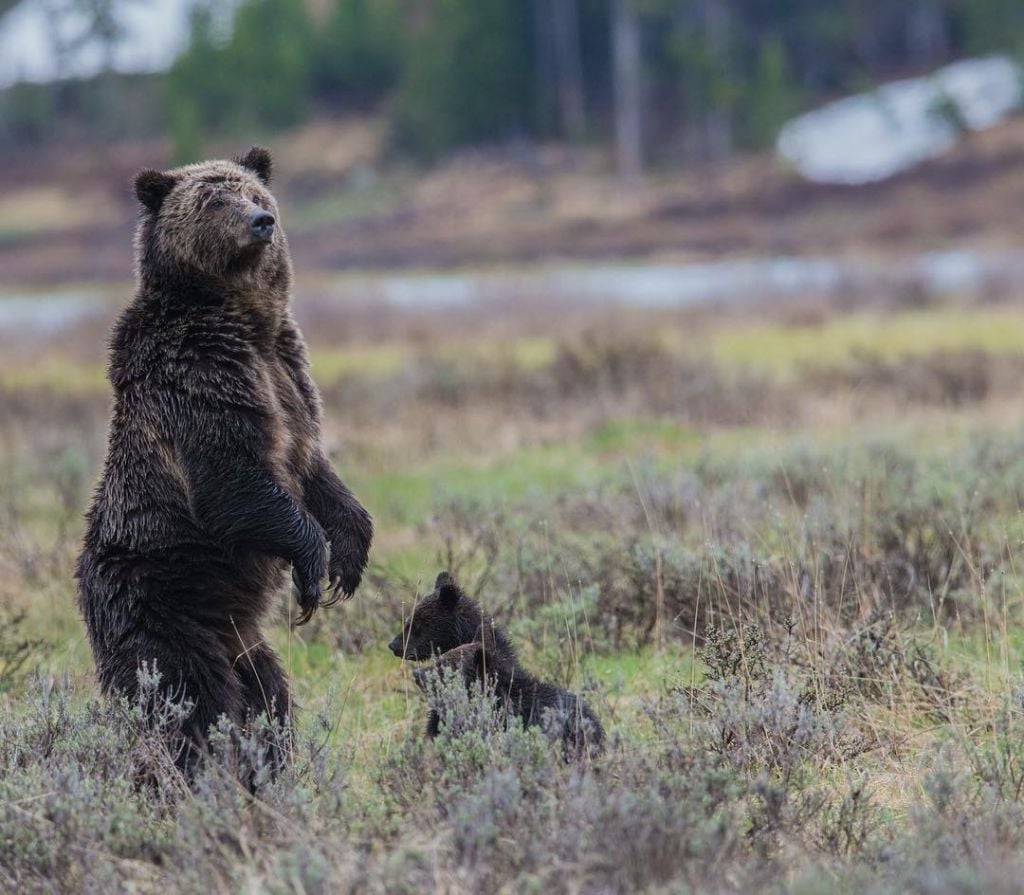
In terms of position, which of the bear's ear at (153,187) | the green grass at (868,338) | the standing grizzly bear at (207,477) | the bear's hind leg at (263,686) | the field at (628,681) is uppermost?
the bear's ear at (153,187)

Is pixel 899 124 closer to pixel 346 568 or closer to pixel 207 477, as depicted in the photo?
pixel 346 568

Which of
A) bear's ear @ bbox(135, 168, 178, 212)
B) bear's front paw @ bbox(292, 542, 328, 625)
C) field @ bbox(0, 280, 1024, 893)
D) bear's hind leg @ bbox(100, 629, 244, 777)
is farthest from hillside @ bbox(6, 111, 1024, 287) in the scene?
bear's hind leg @ bbox(100, 629, 244, 777)

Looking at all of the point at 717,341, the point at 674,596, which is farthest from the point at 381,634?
the point at 717,341

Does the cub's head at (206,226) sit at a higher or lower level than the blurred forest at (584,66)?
lower

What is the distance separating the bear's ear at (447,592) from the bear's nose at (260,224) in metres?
1.53

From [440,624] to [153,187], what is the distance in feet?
7.00

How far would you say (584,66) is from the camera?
201 feet

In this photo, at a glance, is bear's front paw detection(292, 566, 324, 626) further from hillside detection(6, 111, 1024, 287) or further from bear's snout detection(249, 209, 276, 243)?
hillside detection(6, 111, 1024, 287)

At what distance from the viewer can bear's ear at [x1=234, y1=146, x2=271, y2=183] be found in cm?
631

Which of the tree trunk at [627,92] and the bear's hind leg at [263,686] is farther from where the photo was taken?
the tree trunk at [627,92]

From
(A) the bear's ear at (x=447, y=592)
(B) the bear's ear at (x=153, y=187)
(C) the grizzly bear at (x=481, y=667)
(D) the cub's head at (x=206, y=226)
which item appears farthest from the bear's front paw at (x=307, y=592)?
(B) the bear's ear at (x=153, y=187)

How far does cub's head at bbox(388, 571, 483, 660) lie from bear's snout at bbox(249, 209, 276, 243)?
5.08 ft

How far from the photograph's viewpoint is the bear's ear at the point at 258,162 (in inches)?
249

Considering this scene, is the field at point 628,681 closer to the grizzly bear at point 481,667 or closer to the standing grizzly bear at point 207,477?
the grizzly bear at point 481,667
